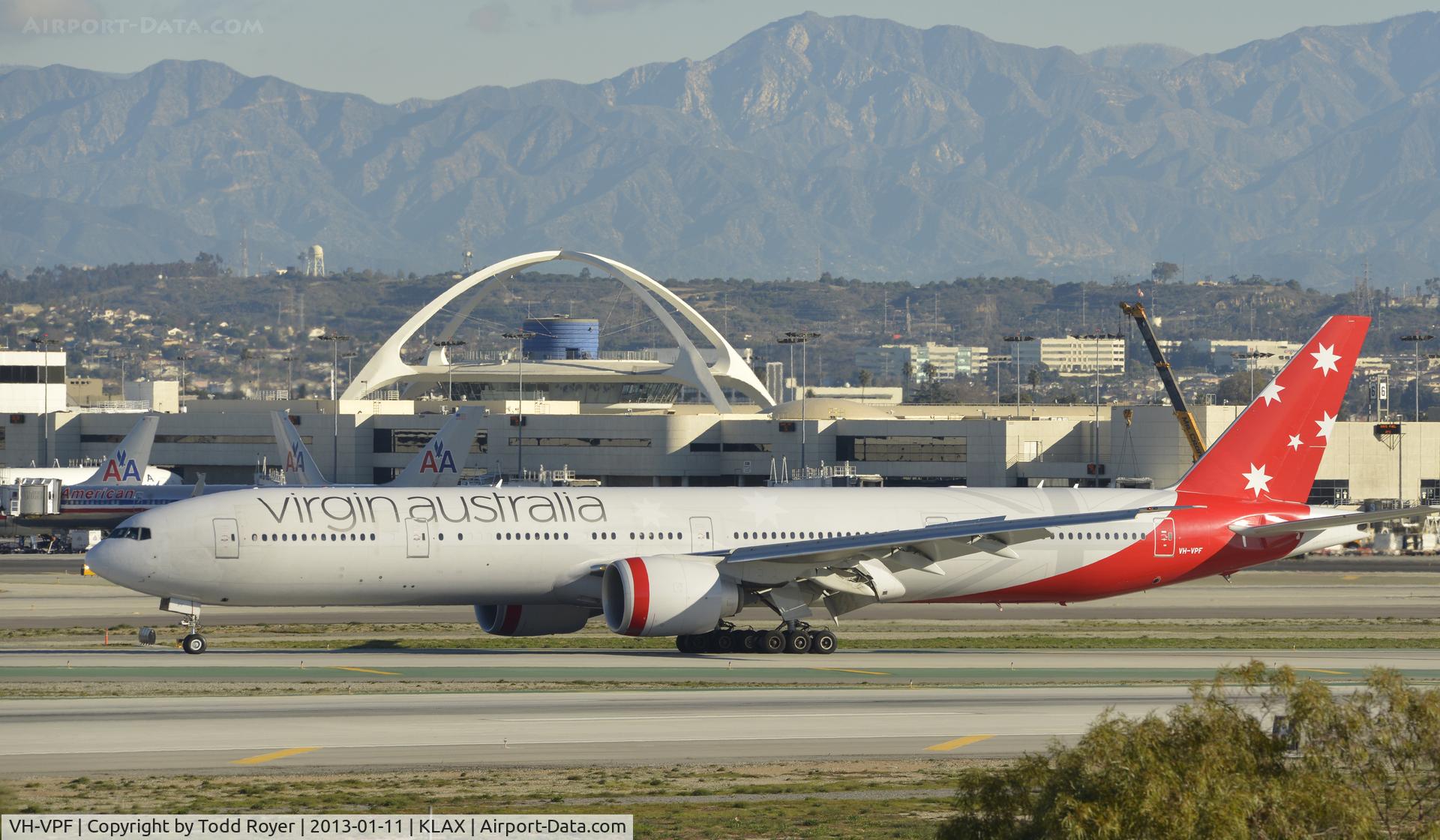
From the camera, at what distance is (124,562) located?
139 feet

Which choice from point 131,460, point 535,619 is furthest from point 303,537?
point 131,460

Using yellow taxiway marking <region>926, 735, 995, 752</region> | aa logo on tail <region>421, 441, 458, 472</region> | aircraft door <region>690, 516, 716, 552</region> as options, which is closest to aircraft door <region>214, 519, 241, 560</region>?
aircraft door <region>690, 516, 716, 552</region>

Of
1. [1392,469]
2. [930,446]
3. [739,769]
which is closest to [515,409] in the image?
[930,446]

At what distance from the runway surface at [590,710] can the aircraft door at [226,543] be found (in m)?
2.52

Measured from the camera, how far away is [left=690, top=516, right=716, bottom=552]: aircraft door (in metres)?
45.2

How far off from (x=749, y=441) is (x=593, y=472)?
40.1ft

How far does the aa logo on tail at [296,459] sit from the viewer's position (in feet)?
306

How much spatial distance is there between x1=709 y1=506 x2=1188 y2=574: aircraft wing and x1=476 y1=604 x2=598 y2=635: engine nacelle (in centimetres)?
421

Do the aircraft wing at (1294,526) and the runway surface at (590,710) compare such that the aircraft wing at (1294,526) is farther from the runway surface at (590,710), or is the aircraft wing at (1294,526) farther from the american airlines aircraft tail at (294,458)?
the american airlines aircraft tail at (294,458)

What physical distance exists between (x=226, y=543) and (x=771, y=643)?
44.6 feet

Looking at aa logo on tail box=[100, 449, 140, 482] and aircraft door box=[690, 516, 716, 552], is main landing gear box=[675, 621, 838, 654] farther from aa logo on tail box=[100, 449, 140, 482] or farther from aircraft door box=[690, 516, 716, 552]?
aa logo on tail box=[100, 449, 140, 482]

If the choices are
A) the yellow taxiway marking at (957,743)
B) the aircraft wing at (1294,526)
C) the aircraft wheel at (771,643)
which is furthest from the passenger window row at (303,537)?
the aircraft wing at (1294,526)

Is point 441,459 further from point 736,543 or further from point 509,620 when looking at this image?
point 736,543

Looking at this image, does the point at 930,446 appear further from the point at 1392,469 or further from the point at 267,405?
the point at 267,405
